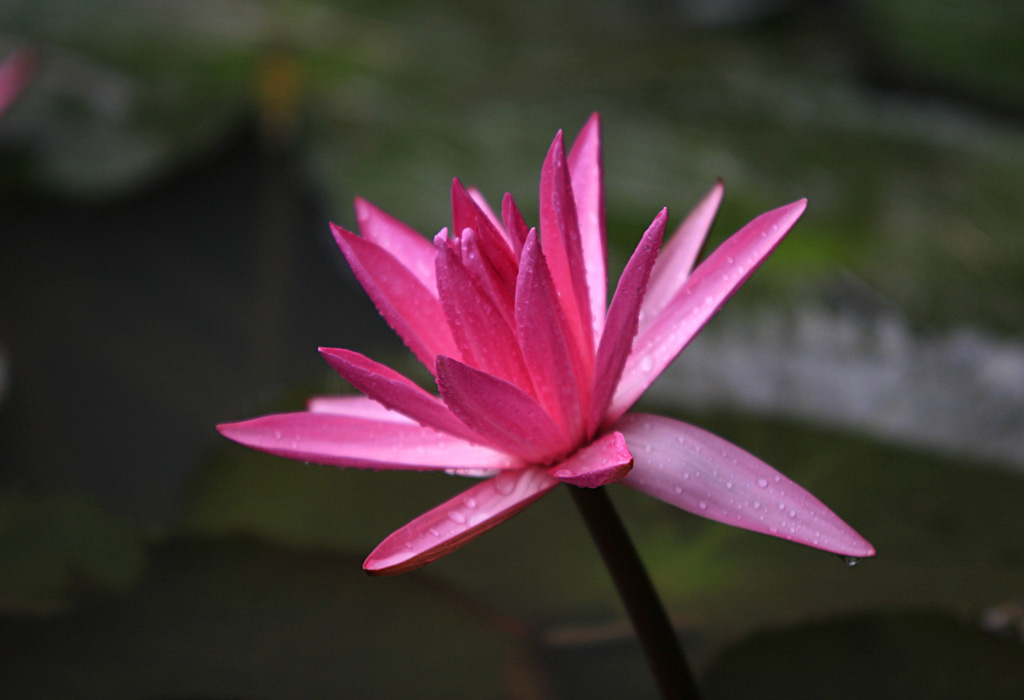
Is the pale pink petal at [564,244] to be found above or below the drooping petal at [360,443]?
above

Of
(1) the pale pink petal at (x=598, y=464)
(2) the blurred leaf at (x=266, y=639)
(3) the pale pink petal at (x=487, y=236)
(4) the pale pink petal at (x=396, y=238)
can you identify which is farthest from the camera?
(2) the blurred leaf at (x=266, y=639)

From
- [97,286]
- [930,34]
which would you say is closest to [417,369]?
[97,286]

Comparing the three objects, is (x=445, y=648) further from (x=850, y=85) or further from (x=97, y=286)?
(x=850, y=85)

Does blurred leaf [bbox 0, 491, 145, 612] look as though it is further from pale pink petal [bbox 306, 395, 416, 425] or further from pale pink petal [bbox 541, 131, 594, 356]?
pale pink petal [bbox 541, 131, 594, 356]

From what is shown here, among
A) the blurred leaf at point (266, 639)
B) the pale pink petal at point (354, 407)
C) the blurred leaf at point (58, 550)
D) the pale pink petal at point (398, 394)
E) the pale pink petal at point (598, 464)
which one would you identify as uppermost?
the pale pink petal at point (398, 394)

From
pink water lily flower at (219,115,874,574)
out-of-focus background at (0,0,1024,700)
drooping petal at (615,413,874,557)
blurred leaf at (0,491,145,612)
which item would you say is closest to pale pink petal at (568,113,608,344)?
pink water lily flower at (219,115,874,574)

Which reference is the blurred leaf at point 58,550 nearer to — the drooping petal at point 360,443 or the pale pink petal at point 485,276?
the drooping petal at point 360,443

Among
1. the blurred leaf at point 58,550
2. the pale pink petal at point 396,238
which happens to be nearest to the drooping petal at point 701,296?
the pale pink petal at point 396,238
